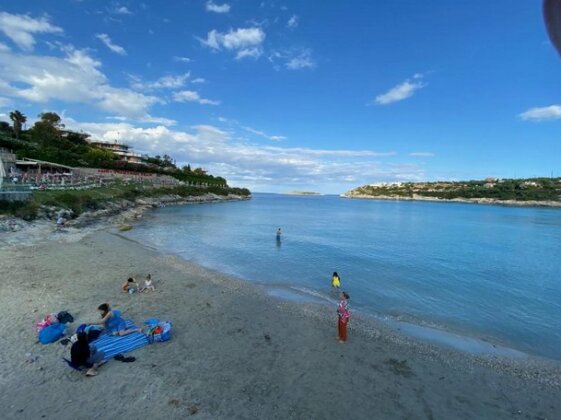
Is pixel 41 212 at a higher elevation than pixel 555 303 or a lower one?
higher

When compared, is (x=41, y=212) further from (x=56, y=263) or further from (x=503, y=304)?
(x=503, y=304)

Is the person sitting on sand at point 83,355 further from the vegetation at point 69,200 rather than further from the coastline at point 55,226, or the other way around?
the vegetation at point 69,200

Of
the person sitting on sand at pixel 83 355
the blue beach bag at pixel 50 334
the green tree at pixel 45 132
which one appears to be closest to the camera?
the person sitting on sand at pixel 83 355

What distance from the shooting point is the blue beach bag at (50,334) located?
10.4 metres

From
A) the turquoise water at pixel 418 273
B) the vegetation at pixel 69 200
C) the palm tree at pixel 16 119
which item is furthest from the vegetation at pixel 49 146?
the turquoise water at pixel 418 273

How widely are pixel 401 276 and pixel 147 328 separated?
1865 centimetres

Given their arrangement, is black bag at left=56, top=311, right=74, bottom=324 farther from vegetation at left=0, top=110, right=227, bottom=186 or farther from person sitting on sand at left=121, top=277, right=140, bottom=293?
vegetation at left=0, top=110, right=227, bottom=186

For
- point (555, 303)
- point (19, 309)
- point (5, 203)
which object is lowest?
point (555, 303)

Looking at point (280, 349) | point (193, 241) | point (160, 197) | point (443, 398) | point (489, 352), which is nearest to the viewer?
point (443, 398)

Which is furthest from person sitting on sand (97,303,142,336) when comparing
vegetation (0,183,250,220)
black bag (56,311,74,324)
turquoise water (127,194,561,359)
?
vegetation (0,183,250,220)

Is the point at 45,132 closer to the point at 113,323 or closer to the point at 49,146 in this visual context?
the point at 49,146

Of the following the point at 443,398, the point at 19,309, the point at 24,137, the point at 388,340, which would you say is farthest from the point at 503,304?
the point at 24,137

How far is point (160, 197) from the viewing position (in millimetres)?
86500

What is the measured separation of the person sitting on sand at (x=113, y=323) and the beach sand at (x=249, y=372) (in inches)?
48.3
